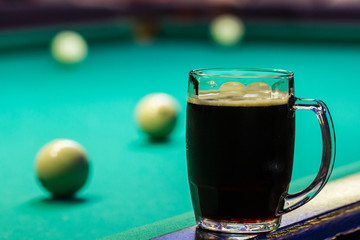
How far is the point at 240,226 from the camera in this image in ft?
2.97

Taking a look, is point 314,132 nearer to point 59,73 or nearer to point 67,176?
point 67,176

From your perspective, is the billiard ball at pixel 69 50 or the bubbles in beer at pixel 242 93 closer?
the bubbles in beer at pixel 242 93

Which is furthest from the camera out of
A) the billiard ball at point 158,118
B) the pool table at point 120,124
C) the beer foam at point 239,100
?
the billiard ball at point 158,118

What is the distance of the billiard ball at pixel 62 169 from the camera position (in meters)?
1.44

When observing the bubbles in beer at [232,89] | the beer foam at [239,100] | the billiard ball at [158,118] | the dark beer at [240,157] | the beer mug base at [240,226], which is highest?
the bubbles in beer at [232,89]

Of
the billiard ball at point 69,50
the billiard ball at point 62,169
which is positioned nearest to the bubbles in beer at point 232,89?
the billiard ball at point 62,169

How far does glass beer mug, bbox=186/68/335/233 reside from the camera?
0.87m

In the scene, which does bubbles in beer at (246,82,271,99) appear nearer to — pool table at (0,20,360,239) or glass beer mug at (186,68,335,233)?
glass beer mug at (186,68,335,233)

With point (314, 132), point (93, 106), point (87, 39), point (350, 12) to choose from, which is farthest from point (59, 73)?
point (350, 12)

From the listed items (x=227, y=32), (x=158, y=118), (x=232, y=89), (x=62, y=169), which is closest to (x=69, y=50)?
(x=227, y=32)

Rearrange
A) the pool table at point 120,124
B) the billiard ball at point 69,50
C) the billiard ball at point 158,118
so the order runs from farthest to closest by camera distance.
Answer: the billiard ball at point 69,50 < the billiard ball at point 158,118 < the pool table at point 120,124

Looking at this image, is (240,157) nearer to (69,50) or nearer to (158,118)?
(158,118)

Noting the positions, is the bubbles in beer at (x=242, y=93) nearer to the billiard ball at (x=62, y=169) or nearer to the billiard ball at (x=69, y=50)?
the billiard ball at (x=62, y=169)

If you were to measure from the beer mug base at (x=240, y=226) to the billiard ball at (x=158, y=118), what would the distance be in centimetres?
112
